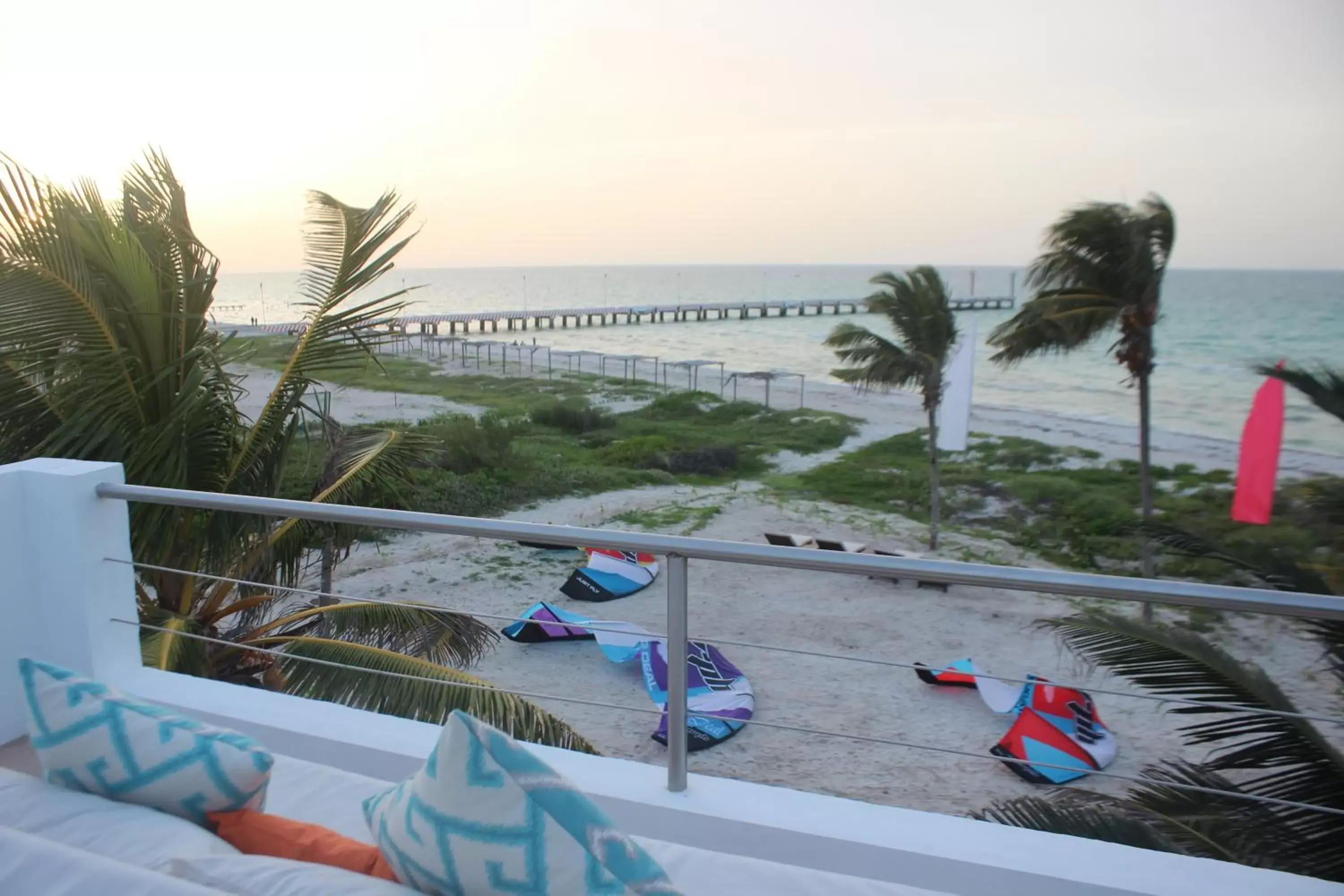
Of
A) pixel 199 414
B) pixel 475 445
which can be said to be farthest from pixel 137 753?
pixel 475 445

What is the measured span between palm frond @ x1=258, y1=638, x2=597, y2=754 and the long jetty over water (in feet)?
165

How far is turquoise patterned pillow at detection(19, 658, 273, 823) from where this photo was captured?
4.49 feet

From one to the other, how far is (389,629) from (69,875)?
3.67m

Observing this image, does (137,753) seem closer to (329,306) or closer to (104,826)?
(104,826)

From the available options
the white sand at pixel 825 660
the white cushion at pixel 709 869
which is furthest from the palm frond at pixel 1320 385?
the white cushion at pixel 709 869

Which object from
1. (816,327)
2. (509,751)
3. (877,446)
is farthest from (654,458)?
(816,327)

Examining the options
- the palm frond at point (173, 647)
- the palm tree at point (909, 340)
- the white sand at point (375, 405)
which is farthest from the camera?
the white sand at point (375, 405)

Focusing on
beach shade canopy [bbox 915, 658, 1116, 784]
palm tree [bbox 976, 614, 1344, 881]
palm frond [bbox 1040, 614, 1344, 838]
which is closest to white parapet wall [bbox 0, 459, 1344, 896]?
palm tree [bbox 976, 614, 1344, 881]

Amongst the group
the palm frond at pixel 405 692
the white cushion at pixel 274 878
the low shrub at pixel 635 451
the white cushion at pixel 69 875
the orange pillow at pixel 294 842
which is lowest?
the low shrub at pixel 635 451

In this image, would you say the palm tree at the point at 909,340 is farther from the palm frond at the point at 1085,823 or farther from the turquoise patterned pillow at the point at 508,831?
the turquoise patterned pillow at the point at 508,831

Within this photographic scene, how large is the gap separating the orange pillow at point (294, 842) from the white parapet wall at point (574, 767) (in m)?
0.84

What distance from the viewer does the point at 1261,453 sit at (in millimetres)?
10305

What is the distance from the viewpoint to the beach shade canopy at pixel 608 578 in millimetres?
10695

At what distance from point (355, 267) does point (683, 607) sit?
3343 millimetres
